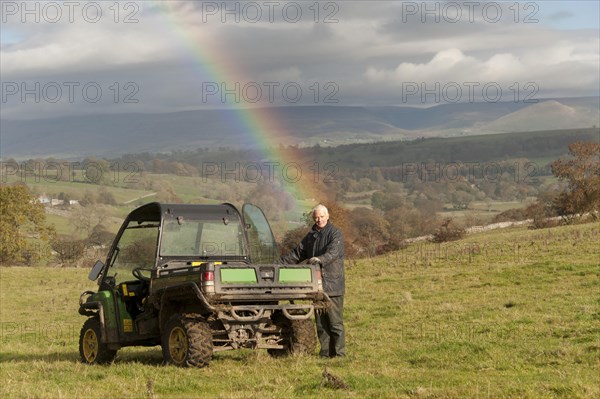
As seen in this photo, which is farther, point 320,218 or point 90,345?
point 90,345

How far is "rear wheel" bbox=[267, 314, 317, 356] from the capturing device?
1370 centimetres

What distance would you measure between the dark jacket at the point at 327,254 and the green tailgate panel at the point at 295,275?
27.1 inches

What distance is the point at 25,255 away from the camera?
240 feet

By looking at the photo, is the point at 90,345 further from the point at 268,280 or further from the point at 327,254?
the point at 327,254

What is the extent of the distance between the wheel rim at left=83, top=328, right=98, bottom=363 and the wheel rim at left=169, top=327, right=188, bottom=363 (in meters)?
2.16

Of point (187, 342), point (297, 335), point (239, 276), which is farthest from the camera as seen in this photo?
point (297, 335)

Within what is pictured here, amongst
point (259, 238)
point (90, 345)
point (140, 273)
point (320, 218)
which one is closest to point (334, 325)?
point (320, 218)

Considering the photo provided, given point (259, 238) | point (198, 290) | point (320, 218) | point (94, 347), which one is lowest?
point (94, 347)

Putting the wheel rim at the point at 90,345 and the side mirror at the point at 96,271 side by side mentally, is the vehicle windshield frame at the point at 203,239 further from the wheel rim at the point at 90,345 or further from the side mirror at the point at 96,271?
the wheel rim at the point at 90,345

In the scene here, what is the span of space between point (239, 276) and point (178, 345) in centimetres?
144

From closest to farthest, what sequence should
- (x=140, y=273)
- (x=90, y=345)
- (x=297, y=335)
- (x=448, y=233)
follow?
(x=297, y=335) < (x=140, y=273) < (x=90, y=345) < (x=448, y=233)

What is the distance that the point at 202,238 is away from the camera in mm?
14406

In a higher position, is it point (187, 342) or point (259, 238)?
point (259, 238)

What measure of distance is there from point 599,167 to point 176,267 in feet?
192
